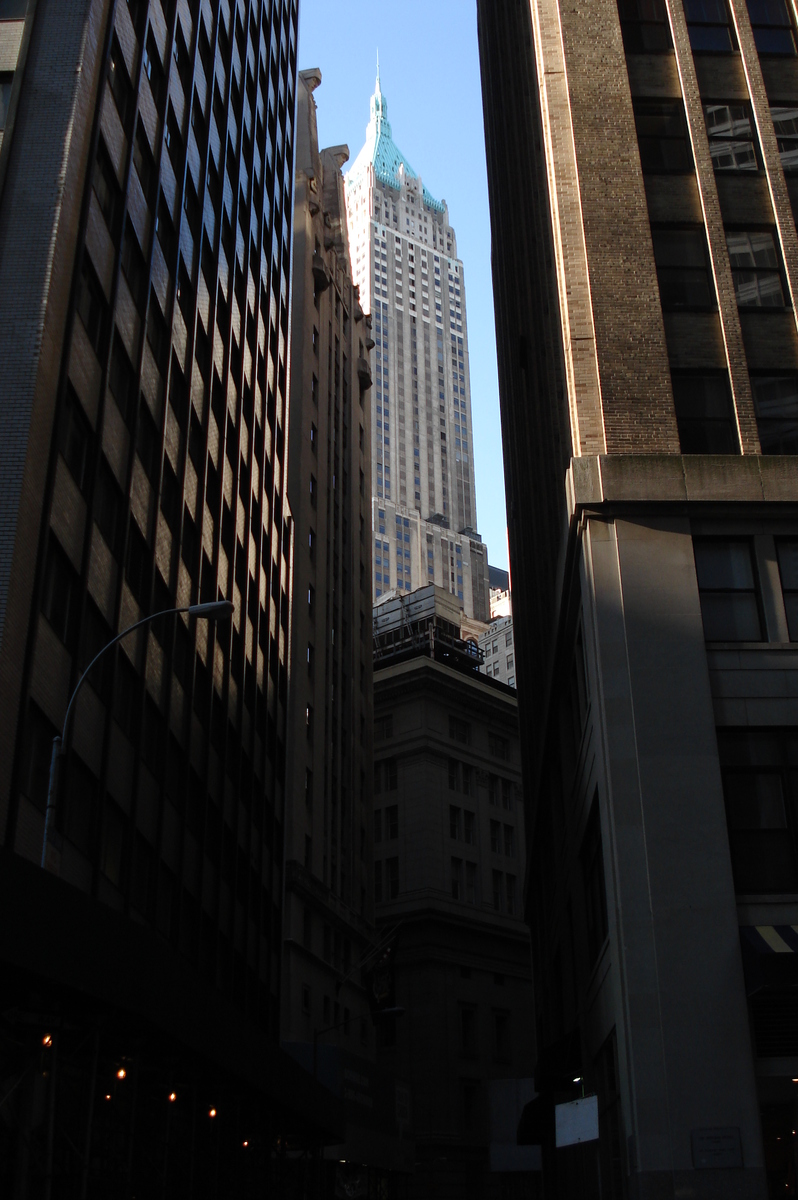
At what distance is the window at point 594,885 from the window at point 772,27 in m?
22.2

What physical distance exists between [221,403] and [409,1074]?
51857mm

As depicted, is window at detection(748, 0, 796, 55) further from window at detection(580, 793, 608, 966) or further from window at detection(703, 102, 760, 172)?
window at detection(580, 793, 608, 966)

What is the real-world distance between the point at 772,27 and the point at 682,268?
9.46 metres

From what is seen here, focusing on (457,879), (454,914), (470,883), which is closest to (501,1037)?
(454,914)

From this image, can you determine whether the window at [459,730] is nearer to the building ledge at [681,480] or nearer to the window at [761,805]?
the building ledge at [681,480]

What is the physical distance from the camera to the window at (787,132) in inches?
1218

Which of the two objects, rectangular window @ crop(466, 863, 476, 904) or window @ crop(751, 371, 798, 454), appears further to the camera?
rectangular window @ crop(466, 863, 476, 904)

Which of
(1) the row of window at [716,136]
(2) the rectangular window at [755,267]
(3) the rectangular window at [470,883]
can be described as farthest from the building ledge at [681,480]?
(3) the rectangular window at [470,883]

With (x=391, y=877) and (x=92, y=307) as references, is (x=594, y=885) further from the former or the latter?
(x=391, y=877)

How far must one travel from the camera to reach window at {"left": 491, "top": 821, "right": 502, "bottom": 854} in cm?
9088

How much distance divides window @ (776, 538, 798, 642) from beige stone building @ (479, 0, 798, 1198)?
60 mm

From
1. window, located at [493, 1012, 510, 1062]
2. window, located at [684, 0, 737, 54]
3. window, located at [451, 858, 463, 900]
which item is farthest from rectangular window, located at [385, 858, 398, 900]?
window, located at [684, 0, 737, 54]

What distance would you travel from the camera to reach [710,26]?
33.0 m

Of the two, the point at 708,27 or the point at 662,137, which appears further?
the point at 708,27
